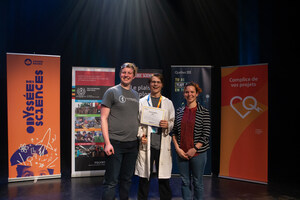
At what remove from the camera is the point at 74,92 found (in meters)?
3.82

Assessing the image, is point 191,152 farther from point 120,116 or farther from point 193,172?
point 120,116

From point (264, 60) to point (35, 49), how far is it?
4517 millimetres

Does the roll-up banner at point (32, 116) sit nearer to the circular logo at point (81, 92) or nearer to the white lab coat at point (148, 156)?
the circular logo at point (81, 92)

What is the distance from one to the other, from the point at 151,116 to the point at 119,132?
0.37 metres

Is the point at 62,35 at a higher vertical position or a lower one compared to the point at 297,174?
higher

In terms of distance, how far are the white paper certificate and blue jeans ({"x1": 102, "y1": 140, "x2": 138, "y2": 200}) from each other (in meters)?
0.23

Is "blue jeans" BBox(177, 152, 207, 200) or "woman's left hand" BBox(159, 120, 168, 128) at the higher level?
"woman's left hand" BBox(159, 120, 168, 128)

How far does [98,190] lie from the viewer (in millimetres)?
3330

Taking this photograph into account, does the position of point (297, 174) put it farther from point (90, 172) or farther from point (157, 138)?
point (90, 172)

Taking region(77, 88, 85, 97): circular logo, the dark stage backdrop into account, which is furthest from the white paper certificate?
the dark stage backdrop

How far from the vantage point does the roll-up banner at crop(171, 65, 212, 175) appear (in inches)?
157

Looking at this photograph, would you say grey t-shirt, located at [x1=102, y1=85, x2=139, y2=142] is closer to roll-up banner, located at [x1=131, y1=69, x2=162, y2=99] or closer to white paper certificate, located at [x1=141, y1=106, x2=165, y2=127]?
white paper certificate, located at [x1=141, y1=106, x2=165, y2=127]

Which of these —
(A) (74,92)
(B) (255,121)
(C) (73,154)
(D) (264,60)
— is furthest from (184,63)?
(C) (73,154)

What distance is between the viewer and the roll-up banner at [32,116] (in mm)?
3527
